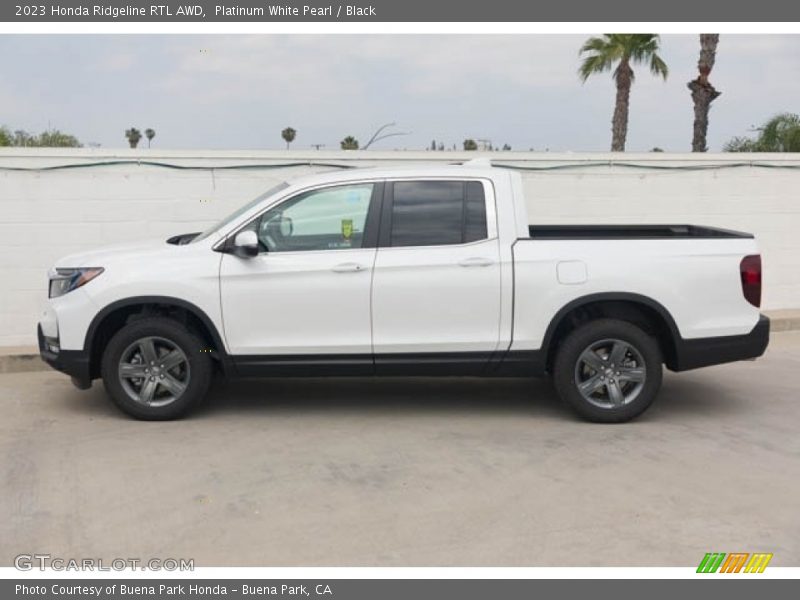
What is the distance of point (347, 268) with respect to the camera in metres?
6.05

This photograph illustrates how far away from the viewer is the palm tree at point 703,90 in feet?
57.2

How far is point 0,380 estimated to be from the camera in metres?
7.70

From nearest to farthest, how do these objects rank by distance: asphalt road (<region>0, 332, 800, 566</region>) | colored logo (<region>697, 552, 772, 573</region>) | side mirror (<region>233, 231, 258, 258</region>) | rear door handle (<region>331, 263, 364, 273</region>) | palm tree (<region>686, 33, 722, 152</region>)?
colored logo (<region>697, 552, 772, 573</region>) < asphalt road (<region>0, 332, 800, 566</region>) < side mirror (<region>233, 231, 258, 258</region>) < rear door handle (<region>331, 263, 364, 273</region>) < palm tree (<region>686, 33, 722, 152</region>)

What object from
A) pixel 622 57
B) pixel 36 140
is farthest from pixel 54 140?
pixel 622 57

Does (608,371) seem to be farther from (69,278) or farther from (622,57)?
(622,57)

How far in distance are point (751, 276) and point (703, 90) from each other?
13293mm

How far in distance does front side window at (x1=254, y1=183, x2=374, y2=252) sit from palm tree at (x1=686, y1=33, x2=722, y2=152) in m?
13.6

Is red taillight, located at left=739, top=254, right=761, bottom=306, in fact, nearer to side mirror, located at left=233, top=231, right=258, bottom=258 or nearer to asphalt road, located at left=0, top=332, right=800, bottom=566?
asphalt road, located at left=0, top=332, right=800, bottom=566

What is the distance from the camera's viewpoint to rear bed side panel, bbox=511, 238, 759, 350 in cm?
607

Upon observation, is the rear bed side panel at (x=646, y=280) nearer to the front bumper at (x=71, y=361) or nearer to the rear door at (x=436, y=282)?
the rear door at (x=436, y=282)

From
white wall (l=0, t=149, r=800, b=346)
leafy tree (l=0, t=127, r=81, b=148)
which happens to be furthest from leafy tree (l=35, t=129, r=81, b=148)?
white wall (l=0, t=149, r=800, b=346)
